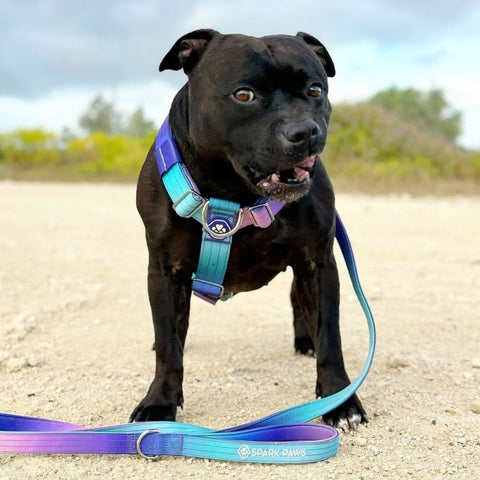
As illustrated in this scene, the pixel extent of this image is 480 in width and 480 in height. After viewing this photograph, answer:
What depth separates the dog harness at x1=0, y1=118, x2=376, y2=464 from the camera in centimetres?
288

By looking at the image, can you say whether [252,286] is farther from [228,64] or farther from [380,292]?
[380,292]

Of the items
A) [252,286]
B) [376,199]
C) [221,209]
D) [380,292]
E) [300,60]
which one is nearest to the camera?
[300,60]

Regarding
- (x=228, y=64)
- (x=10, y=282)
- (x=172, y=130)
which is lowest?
(x=10, y=282)

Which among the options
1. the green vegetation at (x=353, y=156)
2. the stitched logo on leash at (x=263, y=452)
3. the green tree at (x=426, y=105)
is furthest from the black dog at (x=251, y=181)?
the green tree at (x=426, y=105)

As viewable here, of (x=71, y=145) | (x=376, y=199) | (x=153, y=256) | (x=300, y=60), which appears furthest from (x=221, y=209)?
(x=71, y=145)

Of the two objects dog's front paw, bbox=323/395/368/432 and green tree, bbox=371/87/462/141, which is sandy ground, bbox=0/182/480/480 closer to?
dog's front paw, bbox=323/395/368/432

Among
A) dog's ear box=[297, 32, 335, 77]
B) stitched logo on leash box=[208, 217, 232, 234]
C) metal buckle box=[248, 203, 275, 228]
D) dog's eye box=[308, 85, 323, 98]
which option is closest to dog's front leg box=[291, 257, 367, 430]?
metal buckle box=[248, 203, 275, 228]

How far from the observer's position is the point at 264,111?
2.97 meters

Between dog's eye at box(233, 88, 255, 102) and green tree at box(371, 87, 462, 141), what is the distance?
122ft

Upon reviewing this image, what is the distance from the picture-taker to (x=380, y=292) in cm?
632

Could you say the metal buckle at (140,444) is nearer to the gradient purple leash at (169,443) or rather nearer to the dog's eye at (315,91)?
the gradient purple leash at (169,443)

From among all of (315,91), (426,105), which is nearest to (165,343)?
(315,91)

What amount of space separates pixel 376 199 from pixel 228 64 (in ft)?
38.0

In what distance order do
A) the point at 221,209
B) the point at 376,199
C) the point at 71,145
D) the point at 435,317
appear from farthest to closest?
the point at 71,145 < the point at 376,199 < the point at 435,317 < the point at 221,209
